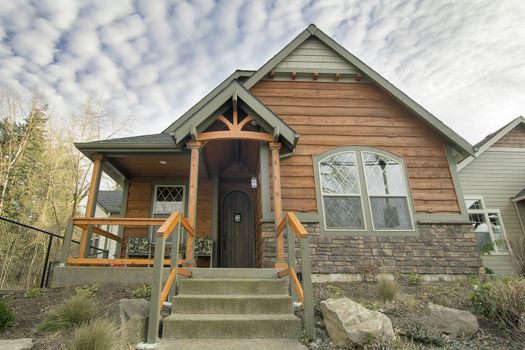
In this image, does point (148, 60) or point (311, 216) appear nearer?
point (311, 216)

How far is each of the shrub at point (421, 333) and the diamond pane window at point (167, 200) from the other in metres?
6.04

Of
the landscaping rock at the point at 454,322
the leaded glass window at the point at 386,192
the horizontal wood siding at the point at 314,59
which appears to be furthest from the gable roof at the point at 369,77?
the landscaping rock at the point at 454,322

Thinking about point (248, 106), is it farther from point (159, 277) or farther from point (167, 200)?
point (167, 200)

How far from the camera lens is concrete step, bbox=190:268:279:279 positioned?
391 cm

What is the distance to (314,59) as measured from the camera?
6758 millimetres

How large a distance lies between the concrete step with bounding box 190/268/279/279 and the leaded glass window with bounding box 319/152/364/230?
201 centimetres

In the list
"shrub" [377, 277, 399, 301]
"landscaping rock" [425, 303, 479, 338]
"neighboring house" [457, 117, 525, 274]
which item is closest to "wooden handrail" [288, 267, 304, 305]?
"shrub" [377, 277, 399, 301]

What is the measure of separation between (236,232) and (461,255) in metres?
5.13

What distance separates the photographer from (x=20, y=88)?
1284 cm

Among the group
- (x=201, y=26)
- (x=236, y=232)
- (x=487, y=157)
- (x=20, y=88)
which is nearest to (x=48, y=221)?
(x=20, y=88)

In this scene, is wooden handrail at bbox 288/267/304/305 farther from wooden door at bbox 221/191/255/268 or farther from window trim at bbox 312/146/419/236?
wooden door at bbox 221/191/255/268

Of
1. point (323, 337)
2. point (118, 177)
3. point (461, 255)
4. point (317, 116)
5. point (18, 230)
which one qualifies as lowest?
point (323, 337)

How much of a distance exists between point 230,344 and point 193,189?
2.57m

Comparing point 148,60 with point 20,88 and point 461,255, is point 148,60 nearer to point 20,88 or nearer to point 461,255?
point 20,88
